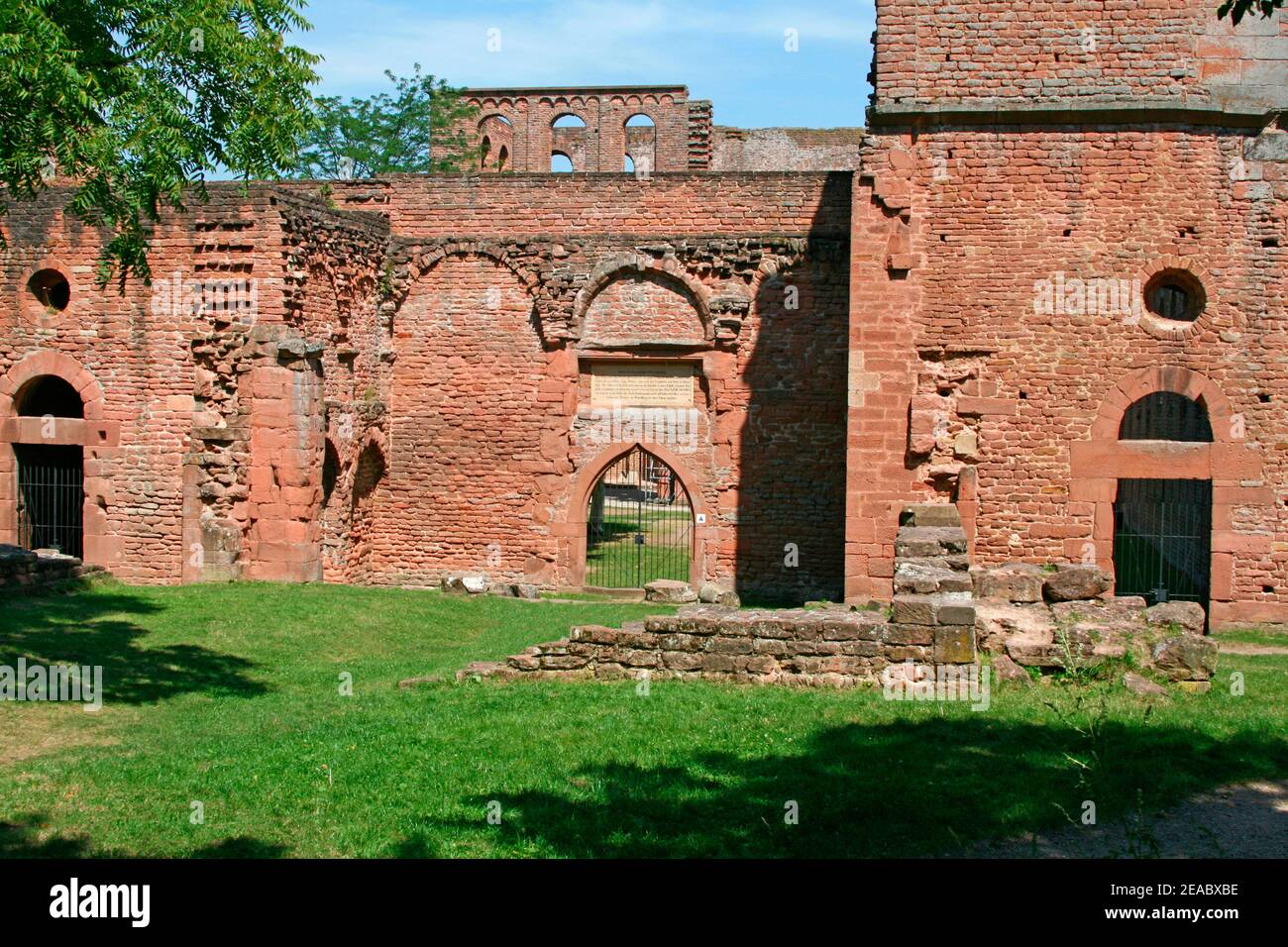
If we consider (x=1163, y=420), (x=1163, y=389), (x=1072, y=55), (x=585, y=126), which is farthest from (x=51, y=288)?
(x=585, y=126)

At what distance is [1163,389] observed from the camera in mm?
15273

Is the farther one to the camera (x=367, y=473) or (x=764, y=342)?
(x=367, y=473)

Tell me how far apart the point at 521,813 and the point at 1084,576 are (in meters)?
6.90

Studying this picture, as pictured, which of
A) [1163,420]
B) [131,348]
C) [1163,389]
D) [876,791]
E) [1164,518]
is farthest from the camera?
[1163,420]

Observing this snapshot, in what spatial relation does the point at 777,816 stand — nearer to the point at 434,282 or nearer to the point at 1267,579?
the point at 1267,579

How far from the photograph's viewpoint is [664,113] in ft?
122

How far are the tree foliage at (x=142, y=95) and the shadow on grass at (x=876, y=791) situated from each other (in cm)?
539

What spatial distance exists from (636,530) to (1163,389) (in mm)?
16930

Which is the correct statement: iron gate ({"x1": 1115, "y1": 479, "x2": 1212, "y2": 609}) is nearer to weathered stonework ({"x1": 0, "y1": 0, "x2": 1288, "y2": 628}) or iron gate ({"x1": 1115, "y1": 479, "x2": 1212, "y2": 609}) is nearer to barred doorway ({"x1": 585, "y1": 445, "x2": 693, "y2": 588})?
weathered stonework ({"x1": 0, "y1": 0, "x2": 1288, "y2": 628})

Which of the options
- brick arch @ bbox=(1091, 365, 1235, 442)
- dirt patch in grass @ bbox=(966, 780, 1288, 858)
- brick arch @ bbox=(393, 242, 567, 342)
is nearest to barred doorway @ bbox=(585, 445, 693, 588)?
brick arch @ bbox=(393, 242, 567, 342)

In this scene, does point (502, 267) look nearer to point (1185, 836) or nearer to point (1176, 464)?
point (1176, 464)

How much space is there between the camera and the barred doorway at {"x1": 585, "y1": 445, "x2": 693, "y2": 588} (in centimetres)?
2241
